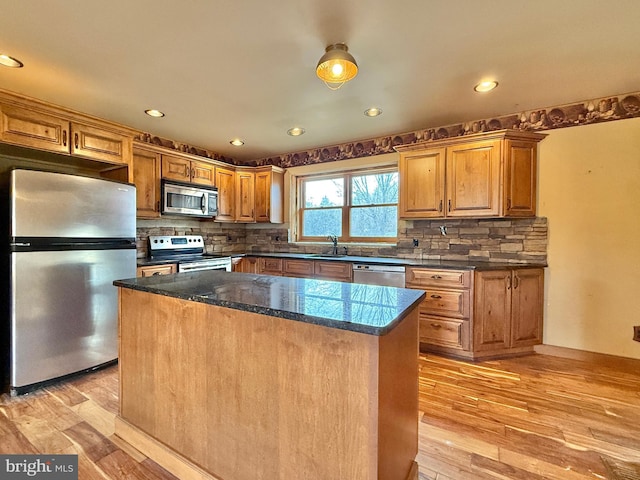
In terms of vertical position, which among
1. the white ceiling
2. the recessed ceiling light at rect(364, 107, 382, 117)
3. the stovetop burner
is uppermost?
the recessed ceiling light at rect(364, 107, 382, 117)

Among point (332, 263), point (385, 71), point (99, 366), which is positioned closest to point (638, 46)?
point (385, 71)

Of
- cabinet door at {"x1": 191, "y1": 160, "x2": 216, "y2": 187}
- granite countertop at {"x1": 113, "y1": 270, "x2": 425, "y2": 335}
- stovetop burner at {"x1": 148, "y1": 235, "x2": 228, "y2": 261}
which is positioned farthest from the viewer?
cabinet door at {"x1": 191, "y1": 160, "x2": 216, "y2": 187}

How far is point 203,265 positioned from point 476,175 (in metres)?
3.28

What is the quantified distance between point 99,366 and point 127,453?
4.22 feet

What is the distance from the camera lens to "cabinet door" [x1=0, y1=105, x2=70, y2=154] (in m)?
2.21

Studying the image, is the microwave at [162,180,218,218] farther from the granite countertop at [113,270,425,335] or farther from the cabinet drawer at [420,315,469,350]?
the cabinet drawer at [420,315,469,350]

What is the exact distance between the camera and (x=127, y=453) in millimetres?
1587

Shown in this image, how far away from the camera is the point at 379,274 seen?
3.26 meters

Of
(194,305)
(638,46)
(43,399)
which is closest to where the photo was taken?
(194,305)

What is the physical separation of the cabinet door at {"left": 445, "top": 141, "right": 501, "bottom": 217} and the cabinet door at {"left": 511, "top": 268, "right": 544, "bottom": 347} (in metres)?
0.71

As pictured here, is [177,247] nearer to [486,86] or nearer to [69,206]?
[69,206]

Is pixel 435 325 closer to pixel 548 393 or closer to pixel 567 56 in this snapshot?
pixel 548 393

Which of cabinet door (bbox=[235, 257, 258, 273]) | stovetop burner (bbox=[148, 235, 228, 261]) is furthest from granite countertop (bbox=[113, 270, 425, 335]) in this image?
cabinet door (bbox=[235, 257, 258, 273])

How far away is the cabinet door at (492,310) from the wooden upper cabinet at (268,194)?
2.88 meters
